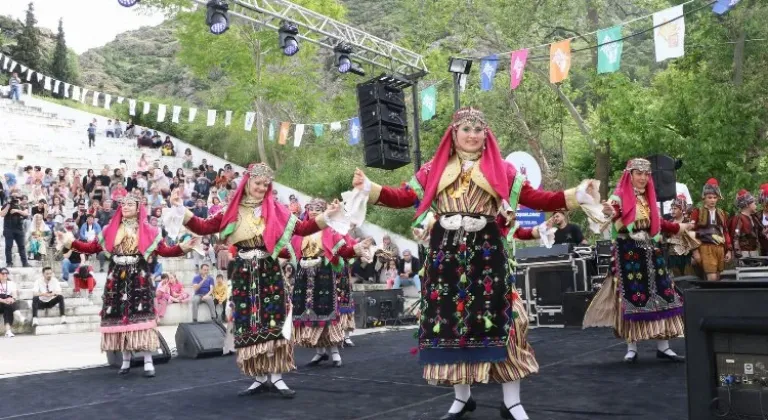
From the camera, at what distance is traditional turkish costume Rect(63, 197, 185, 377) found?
26.9 ft

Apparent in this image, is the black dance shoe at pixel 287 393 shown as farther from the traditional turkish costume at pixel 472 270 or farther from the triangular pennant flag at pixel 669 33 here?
the triangular pennant flag at pixel 669 33

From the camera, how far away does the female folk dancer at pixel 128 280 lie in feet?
26.8

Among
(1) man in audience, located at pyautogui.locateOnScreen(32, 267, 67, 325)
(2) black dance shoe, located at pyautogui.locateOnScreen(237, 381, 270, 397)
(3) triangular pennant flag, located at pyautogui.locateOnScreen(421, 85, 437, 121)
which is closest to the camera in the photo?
(2) black dance shoe, located at pyautogui.locateOnScreen(237, 381, 270, 397)

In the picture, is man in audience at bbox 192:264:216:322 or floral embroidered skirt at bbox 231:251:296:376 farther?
man in audience at bbox 192:264:216:322

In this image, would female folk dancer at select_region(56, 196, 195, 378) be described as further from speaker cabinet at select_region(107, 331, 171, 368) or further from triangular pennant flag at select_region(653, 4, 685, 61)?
triangular pennant flag at select_region(653, 4, 685, 61)

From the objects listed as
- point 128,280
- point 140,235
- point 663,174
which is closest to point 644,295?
point 663,174

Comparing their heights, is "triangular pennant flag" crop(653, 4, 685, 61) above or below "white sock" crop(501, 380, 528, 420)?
above

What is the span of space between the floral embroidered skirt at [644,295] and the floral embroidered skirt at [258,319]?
116 inches

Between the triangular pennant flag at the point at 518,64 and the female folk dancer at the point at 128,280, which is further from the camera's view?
the triangular pennant flag at the point at 518,64

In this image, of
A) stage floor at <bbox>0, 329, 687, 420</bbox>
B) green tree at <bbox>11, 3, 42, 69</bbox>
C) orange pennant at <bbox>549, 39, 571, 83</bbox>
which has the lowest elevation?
stage floor at <bbox>0, 329, 687, 420</bbox>

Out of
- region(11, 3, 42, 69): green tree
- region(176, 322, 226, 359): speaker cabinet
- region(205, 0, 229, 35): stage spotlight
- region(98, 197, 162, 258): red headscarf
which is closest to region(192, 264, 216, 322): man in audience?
region(176, 322, 226, 359): speaker cabinet

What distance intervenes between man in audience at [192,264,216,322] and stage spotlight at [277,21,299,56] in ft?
13.7

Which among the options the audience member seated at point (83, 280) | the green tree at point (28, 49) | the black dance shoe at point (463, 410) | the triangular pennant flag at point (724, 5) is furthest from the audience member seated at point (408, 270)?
the green tree at point (28, 49)

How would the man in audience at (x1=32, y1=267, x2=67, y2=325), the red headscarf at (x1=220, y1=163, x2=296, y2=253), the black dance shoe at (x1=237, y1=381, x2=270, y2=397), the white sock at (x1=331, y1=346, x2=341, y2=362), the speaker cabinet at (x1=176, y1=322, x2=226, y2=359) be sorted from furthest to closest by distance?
the man in audience at (x1=32, y1=267, x2=67, y2=325)
the speaker cabinet at (x1=176, y1=322, x2=226, y2=359)
the white sock at (x1=331, y1=346, x2=341, y2=362)
the black dance shoe at (x1=237, y1=381, x2=270, y2=397)
the red headscarf at (x1=220, y1=163, x2=296, y2=253)
